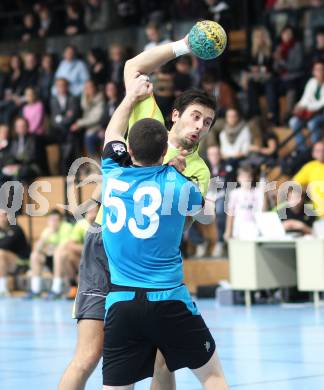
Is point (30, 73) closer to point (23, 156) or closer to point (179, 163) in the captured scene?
point (23, 156)

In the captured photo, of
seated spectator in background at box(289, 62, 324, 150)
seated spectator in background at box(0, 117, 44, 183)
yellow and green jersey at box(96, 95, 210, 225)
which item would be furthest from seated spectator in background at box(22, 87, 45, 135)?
yellow and green jersey at box(96, 95, 210, 225)

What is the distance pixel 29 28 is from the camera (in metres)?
24.4

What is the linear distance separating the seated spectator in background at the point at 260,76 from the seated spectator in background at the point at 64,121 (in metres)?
3.40

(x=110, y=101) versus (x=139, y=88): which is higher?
(x=110, y=101)

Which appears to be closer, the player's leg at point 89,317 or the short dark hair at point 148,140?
the short dark hair at point 148,140

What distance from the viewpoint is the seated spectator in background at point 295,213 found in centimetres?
1453

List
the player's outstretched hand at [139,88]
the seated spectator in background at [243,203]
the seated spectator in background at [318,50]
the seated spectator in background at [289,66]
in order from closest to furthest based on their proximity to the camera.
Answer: the player's outstretched hand at [139,88] < the seated spectator in background at [243,203] < the seated spectator in background at [318,50] < the seated spectator in background at [289,66]

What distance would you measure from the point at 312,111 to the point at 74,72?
576 cm

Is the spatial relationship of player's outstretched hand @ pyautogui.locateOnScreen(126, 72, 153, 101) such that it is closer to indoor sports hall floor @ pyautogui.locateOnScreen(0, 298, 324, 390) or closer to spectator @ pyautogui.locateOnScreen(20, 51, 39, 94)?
indoor sports hall floor @ pyautogui.locateOnScreen(0, 298, 324, 390)

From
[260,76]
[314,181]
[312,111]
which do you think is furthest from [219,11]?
[314,181]

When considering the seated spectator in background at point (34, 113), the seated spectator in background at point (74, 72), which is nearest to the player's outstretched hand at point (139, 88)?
the seated spectator in background at point (34, 113)

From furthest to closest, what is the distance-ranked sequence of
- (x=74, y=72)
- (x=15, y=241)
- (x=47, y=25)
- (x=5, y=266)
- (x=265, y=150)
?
(x=47, y=25), (x=74, y=72), (x=15, y=241), (x=5, y=266), (x=265, y=150)

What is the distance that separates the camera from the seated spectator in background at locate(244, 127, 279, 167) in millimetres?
16281

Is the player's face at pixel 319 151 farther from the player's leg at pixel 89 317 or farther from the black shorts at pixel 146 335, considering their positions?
the black shorts at pixel 146 335
